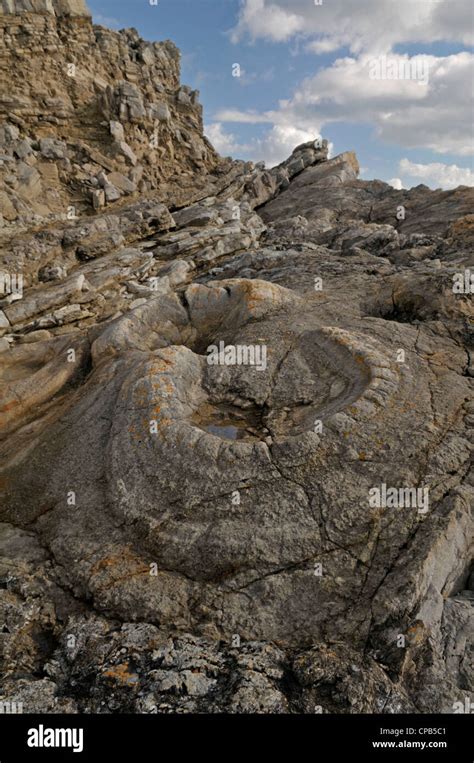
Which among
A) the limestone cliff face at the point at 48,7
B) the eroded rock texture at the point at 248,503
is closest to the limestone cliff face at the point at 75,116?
the limestone cliff face at the point at 48,7

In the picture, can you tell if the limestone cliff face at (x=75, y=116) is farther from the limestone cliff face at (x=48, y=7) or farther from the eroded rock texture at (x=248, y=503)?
the eroded rock texture at (x=248, y=503)

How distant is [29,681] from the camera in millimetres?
7484

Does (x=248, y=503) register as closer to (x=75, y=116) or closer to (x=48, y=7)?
(x=75, y=116)

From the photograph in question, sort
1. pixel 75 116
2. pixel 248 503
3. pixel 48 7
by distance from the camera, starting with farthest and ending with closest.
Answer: pixel 75 116, pixel 48 7, pixel 248 503

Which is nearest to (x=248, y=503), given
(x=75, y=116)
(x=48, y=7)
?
(x=75, y=116)

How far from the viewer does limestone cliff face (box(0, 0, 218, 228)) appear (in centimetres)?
3728

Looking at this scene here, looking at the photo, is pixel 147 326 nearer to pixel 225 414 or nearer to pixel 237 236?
pixel 225 414

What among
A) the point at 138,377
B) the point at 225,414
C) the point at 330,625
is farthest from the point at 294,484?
the point at 138,377

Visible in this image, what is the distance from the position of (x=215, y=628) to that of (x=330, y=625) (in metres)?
2.08

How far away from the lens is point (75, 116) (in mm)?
43281

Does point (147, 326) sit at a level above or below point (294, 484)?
above

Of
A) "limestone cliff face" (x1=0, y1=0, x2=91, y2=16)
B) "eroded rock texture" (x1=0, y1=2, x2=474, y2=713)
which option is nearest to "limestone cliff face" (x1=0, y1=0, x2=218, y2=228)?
"limestone cliff face" (x1=0, y1=0, x2=91, y2=16)

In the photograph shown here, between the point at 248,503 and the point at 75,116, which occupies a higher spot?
the point at 75,116

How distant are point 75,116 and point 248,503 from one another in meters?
47.2
